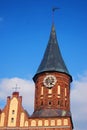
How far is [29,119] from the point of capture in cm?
4584

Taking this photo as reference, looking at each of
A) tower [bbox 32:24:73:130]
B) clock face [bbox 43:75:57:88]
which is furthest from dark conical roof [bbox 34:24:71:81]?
clock face [bbox 43:75:57:88]

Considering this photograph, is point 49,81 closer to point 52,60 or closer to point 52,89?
point 52,89

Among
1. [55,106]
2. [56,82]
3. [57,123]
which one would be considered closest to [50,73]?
[56,82]

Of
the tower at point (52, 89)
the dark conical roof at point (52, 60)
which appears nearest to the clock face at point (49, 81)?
the tower at point (52, 89)

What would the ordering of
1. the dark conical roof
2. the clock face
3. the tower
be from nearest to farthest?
1. the tower
2. the clock face
3. the dark conical roof

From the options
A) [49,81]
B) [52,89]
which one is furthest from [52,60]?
[52,89]

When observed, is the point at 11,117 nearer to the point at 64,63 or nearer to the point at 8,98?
the point at 8,98

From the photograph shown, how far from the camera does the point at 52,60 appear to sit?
2037 inches

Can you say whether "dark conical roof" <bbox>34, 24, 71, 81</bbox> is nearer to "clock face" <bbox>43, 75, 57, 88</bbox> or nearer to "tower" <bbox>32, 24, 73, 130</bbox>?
"tower" <bbox>32, 24, 73, 130</bbox>

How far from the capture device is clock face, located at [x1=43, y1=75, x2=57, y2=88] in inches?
1923

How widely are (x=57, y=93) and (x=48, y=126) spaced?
17.7 feet

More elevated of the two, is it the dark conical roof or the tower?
the dark conical roof

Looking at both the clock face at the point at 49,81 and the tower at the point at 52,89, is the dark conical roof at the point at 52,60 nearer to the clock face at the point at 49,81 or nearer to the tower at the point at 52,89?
the tower at the point at 52,89

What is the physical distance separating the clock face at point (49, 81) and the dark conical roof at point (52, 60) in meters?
1.13
